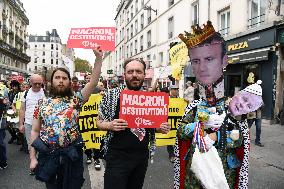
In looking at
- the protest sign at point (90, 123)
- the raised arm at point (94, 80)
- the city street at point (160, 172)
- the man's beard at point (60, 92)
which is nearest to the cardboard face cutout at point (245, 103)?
the raised arm at point (94, 80)

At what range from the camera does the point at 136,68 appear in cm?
317

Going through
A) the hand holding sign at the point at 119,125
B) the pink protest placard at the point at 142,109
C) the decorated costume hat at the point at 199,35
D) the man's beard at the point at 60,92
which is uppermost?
the decorated costume hat at the point at 199,35

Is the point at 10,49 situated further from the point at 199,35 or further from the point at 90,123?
the point at 199,35

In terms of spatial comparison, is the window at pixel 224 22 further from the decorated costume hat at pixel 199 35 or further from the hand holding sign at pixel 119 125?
the hand holding sign at pixel 119 125

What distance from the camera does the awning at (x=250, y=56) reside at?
13724 mm

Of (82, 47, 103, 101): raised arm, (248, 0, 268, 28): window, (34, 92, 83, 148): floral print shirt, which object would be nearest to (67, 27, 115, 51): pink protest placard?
(82, 47, 103, 101): raised arm

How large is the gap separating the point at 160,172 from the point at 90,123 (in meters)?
1.83

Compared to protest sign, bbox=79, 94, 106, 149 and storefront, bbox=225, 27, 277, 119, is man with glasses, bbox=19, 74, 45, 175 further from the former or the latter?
Result: storefront, bbox=225, 27, 277, 119

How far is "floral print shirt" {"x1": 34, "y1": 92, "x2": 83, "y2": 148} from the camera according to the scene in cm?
330

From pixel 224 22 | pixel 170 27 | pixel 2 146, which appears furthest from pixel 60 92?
pixel 170 27

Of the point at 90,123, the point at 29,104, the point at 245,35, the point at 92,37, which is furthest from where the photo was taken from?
the point at 245,35

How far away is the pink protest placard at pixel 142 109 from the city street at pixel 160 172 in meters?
2.61

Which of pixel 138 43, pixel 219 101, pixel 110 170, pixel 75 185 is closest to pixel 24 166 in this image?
pixel 75 185

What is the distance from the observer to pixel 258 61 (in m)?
14.5
